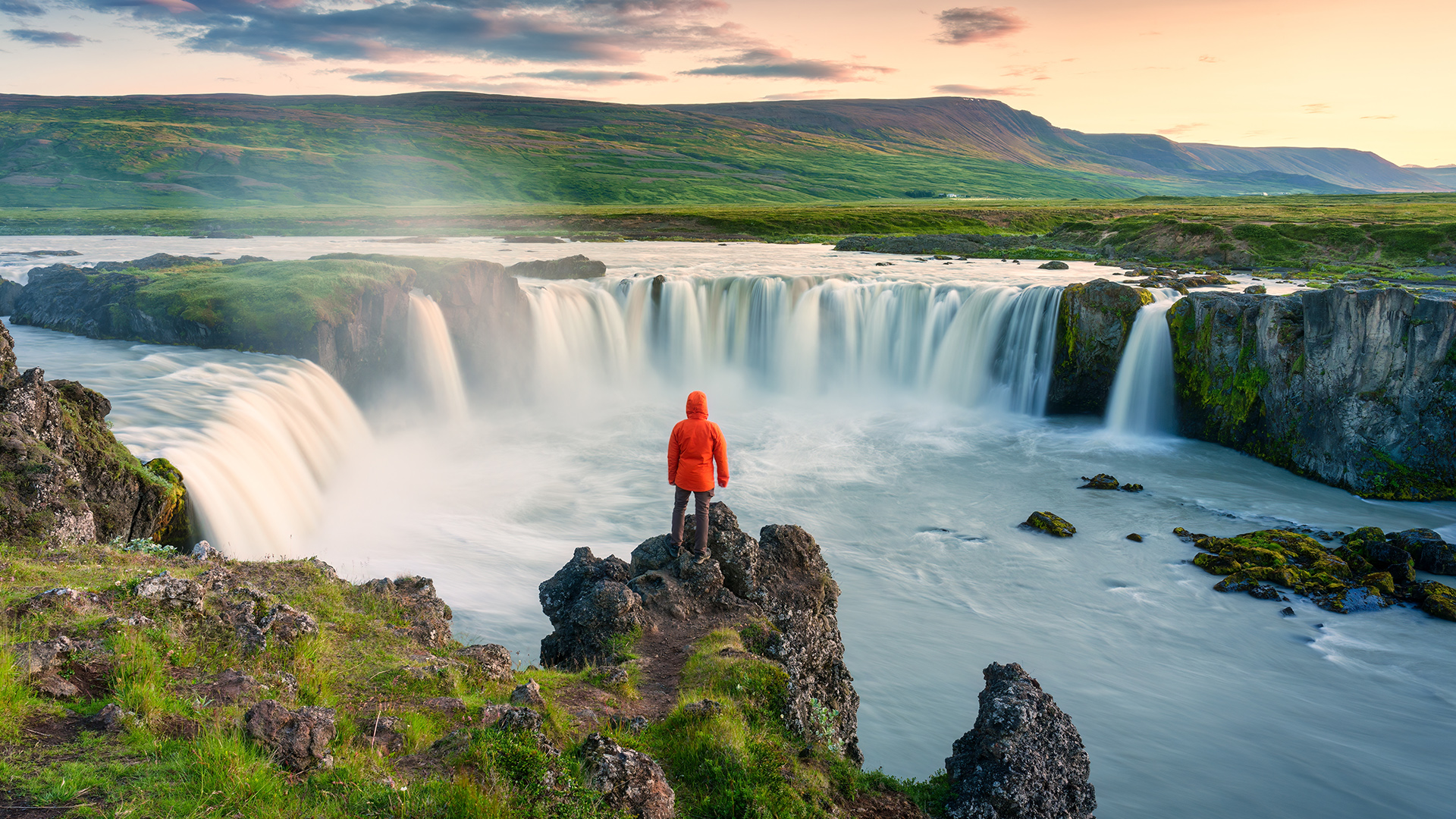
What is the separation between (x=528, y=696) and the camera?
23.4 ft

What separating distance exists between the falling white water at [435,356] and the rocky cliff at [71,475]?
14828 mm

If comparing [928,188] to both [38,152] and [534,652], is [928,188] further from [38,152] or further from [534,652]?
[534,652]

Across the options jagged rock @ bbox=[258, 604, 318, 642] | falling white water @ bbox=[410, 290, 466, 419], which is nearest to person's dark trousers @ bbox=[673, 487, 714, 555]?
jagged rock @ bbox=[258, 604, 318, 642]

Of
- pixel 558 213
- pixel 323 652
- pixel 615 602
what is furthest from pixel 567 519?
pixel 558 213

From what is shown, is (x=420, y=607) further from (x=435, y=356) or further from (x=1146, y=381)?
(x=1146, y=381)

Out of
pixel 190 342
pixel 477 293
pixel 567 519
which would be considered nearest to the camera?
pixel 567 519

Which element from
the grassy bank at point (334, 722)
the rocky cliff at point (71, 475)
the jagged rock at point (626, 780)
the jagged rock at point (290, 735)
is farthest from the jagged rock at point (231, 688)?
the rocky cliff at point (71, 475)

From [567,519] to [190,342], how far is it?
1377cm

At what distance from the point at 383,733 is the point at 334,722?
42 cm

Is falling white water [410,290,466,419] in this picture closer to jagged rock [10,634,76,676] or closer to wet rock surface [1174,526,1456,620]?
jagged rock [10,634,76,676]

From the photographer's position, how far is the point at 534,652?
12484mm

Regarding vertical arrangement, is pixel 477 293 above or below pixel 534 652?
above

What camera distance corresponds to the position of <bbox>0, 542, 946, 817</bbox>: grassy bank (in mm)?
5094

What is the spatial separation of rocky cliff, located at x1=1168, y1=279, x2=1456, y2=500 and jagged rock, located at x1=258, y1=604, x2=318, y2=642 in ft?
79.2
